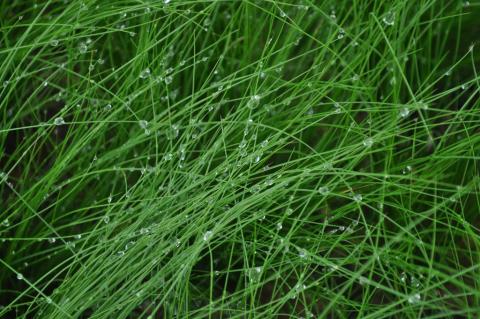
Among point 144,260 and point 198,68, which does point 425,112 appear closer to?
point 198,68

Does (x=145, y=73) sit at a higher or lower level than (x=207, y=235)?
higher

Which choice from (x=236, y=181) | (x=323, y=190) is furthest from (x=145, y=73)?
(x=323, y=190)

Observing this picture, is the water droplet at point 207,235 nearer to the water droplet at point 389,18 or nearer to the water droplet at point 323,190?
the water droplet at point 323,190

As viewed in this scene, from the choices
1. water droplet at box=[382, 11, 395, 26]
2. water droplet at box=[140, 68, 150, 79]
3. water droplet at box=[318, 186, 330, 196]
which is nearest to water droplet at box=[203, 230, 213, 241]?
water droplet at box=[318, 186, 330, 196]

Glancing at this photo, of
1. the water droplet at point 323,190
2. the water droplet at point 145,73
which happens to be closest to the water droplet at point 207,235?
the water droplet at point 323,190

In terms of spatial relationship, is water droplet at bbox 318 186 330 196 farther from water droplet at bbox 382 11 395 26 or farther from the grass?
water droplet at bbox 382 11 395 26

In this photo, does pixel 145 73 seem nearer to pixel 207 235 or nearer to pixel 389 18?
pixel 207 235

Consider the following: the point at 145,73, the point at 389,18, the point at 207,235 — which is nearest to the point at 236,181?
the point at 207,235

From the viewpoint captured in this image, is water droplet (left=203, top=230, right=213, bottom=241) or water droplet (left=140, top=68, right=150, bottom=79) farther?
water droplet (left=140, top=68, right=150, bottom=79)

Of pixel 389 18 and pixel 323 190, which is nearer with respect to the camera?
pixel 323 190

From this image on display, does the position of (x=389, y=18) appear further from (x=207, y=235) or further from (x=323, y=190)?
(x=207, y=235)
